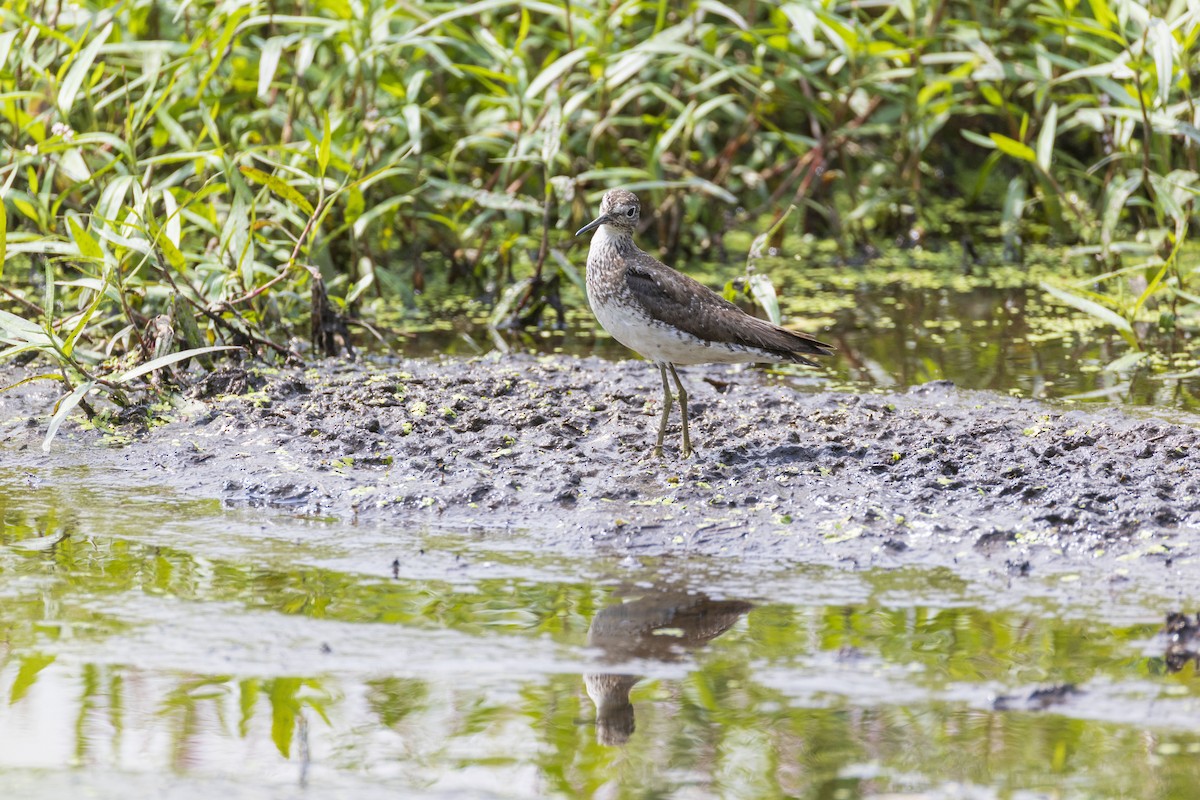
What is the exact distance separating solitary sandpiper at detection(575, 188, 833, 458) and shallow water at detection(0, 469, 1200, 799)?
1.00m

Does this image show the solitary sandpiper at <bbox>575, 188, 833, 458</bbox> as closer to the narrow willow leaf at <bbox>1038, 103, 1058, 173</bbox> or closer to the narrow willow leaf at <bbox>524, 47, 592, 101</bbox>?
the narrow willow leaf at <bbox>524, 47, 592, 101</bbox>

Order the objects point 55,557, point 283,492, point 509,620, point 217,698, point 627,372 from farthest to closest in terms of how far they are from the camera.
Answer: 1. point 627,372
2. point 283,492
3. point 55,557
4. point 509,620
5. point 217,698

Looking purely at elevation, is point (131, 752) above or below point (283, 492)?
below

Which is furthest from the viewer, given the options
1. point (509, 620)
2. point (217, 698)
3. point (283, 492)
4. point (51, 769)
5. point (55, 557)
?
point (283, 492)

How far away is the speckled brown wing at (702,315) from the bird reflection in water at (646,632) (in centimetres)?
133

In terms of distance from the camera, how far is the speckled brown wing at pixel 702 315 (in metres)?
5.30

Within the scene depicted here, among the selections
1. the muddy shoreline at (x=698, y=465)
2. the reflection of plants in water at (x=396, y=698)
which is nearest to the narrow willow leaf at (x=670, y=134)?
the muddy shoreline at (x=698, y=465)

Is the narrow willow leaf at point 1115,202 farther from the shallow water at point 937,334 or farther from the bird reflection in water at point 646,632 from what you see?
the bird reflection in water at point 646,632

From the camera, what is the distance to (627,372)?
22.6ft

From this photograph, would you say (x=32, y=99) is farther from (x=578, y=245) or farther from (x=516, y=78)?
(x=578, y=245)

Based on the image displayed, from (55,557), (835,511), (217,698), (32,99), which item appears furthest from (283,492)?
(32,99)

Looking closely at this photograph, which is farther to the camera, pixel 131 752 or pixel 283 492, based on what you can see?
pixel 283 492

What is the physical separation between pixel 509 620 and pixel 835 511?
4.51ft

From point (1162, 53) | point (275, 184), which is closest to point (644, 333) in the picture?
point (275, 184)
